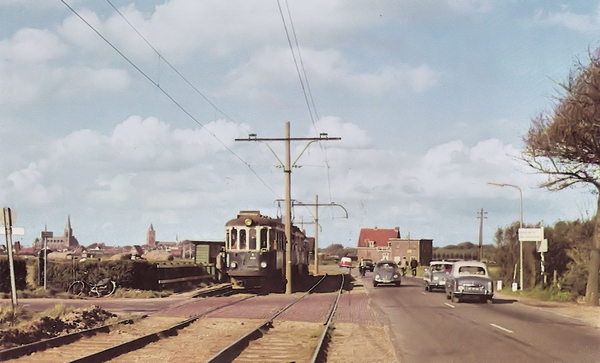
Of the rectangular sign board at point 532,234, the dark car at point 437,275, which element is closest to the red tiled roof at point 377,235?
the dark car at point 437,275

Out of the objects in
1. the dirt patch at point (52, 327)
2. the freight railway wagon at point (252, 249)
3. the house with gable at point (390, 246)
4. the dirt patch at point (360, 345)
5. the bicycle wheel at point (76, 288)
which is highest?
the freight railway wagon at point (252, 249)

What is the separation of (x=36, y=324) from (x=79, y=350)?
352 cm

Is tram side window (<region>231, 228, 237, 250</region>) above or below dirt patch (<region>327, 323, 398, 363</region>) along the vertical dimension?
above

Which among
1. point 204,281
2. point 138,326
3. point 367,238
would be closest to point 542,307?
point 138,326

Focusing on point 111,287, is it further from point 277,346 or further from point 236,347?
point 236,347

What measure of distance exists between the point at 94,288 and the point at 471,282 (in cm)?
1675

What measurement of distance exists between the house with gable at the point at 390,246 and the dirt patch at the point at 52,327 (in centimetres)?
9618

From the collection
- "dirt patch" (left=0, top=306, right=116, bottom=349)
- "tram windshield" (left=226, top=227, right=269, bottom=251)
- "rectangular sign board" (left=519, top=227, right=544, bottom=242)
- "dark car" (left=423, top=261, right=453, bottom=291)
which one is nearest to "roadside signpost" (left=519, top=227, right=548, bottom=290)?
"rectangular sign board" (left=519, top=227, right=544, bottom=242)

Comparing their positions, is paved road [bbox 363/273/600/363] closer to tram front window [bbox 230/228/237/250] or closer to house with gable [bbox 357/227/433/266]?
tram front window [bbox 230/228/237/250]

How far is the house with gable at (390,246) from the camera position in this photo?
124 m

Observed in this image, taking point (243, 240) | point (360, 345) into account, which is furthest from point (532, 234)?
point (360, 345)

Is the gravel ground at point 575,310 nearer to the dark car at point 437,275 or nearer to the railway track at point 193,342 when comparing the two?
the dark car at point 437,275

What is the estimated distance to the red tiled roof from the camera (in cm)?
14325

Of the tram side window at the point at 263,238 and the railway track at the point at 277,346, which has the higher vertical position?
the tram side window at the point at 263,238
